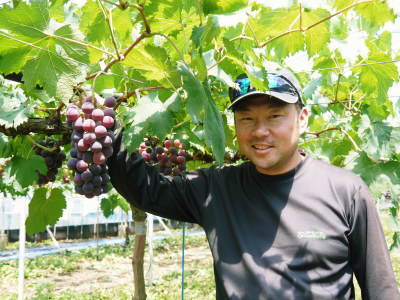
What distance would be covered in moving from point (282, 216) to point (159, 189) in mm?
536

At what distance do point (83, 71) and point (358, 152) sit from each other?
66.7 inches

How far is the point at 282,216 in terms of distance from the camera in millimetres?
1598

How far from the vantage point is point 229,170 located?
73.4 inches

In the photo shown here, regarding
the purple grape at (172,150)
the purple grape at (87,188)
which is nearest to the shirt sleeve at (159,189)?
the purple grape at (172,150)

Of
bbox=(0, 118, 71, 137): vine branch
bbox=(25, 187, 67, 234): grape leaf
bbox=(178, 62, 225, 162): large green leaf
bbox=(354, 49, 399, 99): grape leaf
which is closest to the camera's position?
bbox=(178, 62, 225, 162): large green leaf

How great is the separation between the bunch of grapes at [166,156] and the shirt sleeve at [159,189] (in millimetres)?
101

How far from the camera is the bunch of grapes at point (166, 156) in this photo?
1.93m

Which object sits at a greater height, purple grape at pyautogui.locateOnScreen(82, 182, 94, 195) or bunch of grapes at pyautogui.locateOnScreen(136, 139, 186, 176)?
bunch of grapes at pyautogui.locateOnScreen(136, 139, 186, 176)

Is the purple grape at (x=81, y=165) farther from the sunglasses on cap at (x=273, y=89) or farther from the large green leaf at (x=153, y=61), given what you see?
the sunglasses on cap at (x=273, y=89)

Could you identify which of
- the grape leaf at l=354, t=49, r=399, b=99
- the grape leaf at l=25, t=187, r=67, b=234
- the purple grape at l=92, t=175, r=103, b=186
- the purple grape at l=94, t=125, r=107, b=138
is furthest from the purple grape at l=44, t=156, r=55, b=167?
the grape leaf at l=354, t=49, r=399, b=99

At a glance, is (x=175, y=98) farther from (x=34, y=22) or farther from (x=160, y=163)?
(x=160, y=163)

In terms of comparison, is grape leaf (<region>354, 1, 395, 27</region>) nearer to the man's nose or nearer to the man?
the man

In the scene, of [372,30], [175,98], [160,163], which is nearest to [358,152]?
[372,30]

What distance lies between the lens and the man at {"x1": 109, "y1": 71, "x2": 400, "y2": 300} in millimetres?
1505
